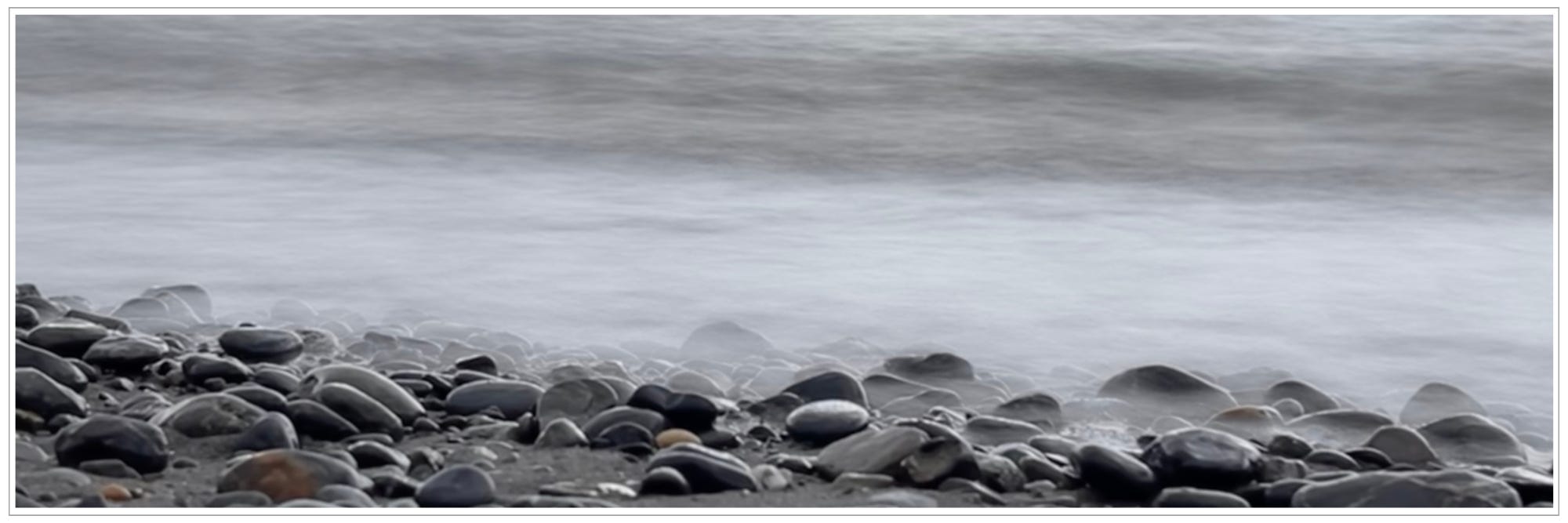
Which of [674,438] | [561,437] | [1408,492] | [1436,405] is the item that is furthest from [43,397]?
[1436,405]

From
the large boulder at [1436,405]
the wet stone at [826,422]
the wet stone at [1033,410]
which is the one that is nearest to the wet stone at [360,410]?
the wet stone at [826,422]

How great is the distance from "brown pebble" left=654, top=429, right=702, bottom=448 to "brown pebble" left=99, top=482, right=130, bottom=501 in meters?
0.77

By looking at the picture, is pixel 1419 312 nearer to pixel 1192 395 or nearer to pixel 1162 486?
pixel 1192 395

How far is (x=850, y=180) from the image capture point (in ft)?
20.0

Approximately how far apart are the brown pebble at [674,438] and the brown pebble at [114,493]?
0.77 m

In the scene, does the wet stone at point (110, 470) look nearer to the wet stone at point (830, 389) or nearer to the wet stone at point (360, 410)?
the wet stone at point (360, 410)

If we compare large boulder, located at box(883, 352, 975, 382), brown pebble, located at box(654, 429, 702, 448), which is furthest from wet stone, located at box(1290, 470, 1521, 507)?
large boulder, located at box(883, 352, 975, 382)

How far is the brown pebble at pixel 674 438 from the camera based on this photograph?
2.50m

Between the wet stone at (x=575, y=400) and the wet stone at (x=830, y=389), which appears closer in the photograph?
the wet stone at (x=575, y=400)

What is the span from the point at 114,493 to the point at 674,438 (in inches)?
32.0

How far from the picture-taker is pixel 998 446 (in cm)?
262

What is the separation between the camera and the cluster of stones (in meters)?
2.26

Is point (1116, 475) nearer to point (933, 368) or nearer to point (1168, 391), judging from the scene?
point (1168, 391)

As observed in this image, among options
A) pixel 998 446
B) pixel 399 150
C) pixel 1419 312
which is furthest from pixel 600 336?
pixel 399 150
